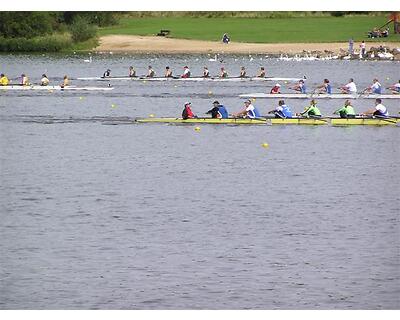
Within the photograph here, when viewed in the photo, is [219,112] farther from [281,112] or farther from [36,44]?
[36,44]

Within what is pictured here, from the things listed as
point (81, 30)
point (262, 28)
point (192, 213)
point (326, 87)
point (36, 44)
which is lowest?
point (192, 213)

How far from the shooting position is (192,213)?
77.6ft

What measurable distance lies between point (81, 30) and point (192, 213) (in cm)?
5105

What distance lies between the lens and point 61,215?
23188 millimetres

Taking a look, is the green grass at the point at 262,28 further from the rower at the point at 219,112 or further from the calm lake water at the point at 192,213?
the rower at the point at 219,112

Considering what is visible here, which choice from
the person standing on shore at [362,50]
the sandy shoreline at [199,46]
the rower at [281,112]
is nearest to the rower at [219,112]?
the rower at [281,112]

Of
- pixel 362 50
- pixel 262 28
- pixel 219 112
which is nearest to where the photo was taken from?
pixel 219 112

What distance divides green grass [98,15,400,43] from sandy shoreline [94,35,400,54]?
1307 mm

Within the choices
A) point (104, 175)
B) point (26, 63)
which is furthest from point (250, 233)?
point (26, 63)

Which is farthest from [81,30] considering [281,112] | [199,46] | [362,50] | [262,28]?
[281,112]

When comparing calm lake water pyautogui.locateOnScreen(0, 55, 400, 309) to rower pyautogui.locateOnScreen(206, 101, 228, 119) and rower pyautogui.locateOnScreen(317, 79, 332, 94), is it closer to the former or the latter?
rower pyautogui.locateOnScreen(206, 101, 228, 119)

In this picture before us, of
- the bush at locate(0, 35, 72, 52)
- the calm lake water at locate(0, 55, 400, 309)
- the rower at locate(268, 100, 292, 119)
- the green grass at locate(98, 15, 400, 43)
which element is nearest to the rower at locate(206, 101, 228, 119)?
the calm lake water at locate(0, 55, 400, 309)

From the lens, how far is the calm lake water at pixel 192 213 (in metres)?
17.3

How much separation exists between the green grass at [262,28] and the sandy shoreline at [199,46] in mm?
1307
